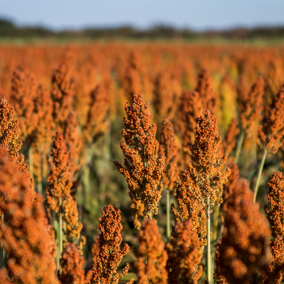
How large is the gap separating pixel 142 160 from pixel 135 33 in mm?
67897

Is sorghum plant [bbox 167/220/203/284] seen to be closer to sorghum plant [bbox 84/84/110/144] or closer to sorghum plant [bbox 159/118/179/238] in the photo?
sorghum plant [bbox 159/118/179/238]

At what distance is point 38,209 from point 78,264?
522mm

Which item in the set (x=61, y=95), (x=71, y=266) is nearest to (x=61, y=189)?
(x=71, y=266)

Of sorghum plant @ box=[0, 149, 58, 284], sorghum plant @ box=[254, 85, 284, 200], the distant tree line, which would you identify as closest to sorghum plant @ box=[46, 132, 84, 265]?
sorghum plant @ box=[0, 149, 58, 284]

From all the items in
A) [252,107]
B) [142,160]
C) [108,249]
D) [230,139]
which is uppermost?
[252,107]

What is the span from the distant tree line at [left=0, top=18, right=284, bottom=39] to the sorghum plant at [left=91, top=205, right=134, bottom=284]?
201 feet

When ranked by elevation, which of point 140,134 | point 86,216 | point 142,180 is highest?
point 140,134

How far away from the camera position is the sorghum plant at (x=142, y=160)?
9.77ft

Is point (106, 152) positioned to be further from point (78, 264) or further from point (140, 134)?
point (78, 264)

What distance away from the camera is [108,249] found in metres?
2.85

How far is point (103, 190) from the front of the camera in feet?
27.4

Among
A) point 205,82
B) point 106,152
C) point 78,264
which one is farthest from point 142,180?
point 106,152

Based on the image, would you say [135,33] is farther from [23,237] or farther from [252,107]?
[23,237]

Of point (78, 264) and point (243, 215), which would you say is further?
point (78, 264)
